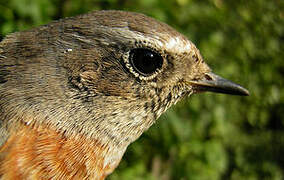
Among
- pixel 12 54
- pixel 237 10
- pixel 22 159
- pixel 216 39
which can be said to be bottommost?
pixel 22 159

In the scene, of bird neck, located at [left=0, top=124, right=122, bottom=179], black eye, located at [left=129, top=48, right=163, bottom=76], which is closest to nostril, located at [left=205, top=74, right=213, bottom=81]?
black eye, located at [left=129, top=48, right=163, bottom=76]

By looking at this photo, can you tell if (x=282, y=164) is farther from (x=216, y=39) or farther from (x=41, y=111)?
(x=41, y=111)

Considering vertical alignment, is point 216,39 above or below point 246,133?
above

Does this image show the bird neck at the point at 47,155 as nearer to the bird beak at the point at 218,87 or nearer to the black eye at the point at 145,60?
the black eye at the point at 145,60

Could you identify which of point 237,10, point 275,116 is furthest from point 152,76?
point 275,116

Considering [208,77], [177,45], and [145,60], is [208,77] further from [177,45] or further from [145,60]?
[145,60]

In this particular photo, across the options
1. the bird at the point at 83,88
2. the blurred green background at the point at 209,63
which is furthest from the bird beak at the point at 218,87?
the blurred green background at the point at 209,63

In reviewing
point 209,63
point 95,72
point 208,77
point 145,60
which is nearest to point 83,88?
point 95,72
